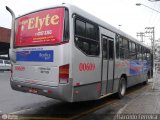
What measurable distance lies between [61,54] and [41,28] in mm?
1217

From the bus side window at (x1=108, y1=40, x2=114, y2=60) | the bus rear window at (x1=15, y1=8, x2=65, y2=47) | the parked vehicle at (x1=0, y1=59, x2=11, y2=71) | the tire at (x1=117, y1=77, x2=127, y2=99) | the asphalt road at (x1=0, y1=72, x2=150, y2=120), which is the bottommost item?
the asphalt road at (x1=0, y1=72, x2=150, y2=120)

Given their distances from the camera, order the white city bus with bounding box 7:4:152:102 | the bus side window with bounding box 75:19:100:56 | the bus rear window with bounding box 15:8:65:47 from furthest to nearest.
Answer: the bus side window with bounding box 75:19:100:56
the bus rear window with bounding box 15:8:65:47
the white city bus with bounding box 7:4:152:102

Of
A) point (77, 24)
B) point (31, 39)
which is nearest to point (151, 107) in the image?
point (77, 24)

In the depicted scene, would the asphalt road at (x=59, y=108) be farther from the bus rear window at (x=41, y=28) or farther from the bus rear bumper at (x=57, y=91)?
the bus rear window at (x=41, y=28)

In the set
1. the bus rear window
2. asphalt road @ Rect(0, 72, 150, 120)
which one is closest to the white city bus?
the bus rear window

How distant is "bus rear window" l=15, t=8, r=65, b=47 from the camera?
286 inches

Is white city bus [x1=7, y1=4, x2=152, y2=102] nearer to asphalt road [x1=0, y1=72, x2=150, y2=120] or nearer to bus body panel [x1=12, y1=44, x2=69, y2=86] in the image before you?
bus body panel [x1=12, y1=44, x2=69, y2=86]

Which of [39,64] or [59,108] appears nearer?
[39,64]

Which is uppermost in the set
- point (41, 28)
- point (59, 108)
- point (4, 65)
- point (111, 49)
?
point (41, 28)

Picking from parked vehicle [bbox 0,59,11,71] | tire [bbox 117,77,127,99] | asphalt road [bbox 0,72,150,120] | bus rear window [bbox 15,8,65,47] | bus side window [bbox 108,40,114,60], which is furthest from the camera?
parked vehicle [bbox 0,59,11,71]

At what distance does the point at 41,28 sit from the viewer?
7.66 meters

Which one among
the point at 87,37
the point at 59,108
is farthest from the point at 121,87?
the point at 87,37

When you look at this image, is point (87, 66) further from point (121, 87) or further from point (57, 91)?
point (121, 87)

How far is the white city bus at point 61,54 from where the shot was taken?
705 cm
